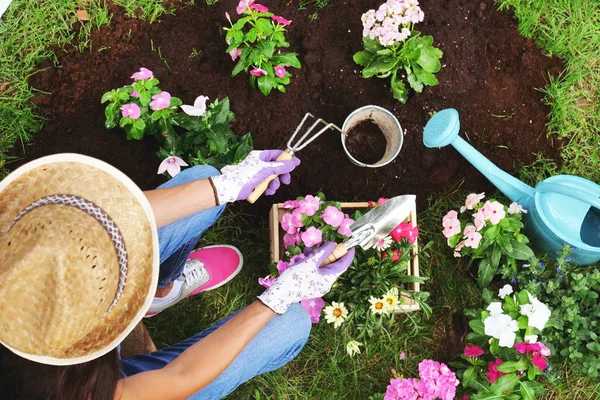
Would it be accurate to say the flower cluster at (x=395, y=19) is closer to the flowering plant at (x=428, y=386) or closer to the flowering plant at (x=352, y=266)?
the flowering plant at (x=352, y=266)

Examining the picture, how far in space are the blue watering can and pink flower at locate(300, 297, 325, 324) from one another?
0.86m

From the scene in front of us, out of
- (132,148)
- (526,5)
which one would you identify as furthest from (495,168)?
(132,148)

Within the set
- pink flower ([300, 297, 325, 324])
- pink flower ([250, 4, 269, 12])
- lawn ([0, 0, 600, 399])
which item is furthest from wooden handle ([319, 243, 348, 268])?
pink flower ([250, 4, 269, 12])

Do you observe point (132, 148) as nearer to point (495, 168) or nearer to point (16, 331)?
point (16, 331)

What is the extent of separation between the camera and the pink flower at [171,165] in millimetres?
2441

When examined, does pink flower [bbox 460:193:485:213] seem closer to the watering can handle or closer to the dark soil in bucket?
the watering can handle

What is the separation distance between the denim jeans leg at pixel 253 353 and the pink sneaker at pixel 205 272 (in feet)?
1.47

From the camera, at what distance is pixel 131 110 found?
2404mm

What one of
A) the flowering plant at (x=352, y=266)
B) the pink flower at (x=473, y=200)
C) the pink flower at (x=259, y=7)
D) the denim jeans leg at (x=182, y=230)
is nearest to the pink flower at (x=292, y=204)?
the flowering plant at (x=352, y=266)

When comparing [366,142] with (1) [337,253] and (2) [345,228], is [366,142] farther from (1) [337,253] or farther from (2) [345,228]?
(1) [337,253]

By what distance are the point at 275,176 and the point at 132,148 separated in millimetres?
888

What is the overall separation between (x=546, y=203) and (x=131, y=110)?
1839mm

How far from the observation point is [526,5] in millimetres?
2814

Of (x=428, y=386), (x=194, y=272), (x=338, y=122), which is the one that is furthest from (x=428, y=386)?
(x=338, y=122)
